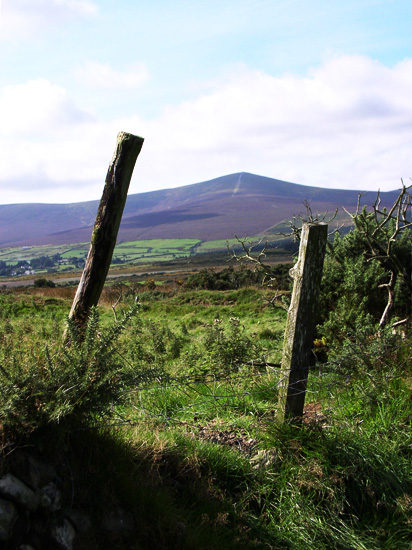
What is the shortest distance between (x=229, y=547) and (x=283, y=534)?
1.48ft

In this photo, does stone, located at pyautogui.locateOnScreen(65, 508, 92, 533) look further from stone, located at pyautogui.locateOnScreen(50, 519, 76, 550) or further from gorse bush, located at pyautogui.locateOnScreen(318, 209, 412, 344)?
gorse bush, located at pyautogui.locateOnScreen(318, 209, 412, 344)

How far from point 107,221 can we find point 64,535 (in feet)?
8.45

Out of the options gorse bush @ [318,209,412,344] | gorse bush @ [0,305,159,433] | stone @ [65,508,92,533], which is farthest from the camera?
gorse bush @ [318,209,412,344]

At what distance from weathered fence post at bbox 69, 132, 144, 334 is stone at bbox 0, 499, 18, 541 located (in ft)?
6.13

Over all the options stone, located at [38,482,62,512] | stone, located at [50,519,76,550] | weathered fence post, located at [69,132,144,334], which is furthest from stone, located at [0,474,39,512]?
weathered fence post, located at [69,132,144,334]

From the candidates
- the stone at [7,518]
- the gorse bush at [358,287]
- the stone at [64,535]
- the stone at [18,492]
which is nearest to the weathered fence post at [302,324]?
the stone at [64,535]

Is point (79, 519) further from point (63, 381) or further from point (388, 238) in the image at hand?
point (388, 238)

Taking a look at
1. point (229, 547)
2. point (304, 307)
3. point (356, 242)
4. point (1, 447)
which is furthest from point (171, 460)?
point (356, 242)

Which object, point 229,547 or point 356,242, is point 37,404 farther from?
point 356,242

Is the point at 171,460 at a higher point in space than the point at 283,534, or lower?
higher

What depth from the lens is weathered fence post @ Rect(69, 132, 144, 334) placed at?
404 cm

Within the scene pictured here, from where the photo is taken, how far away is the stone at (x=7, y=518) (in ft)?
7.35

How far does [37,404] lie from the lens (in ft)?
9.07

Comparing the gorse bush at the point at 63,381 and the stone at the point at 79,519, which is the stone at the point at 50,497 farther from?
the gorse bush at the point at 63,381
